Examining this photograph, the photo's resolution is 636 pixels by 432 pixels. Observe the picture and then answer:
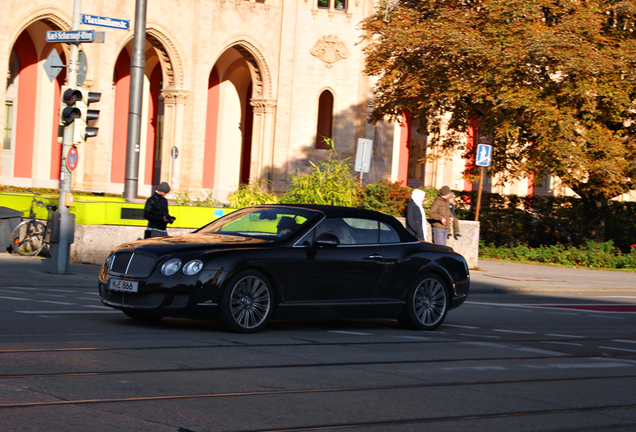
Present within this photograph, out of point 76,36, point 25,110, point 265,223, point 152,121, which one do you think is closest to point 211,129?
point 152,121

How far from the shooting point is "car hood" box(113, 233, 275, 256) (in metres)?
8.72

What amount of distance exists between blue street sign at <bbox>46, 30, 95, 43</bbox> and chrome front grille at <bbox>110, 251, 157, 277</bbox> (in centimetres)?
666

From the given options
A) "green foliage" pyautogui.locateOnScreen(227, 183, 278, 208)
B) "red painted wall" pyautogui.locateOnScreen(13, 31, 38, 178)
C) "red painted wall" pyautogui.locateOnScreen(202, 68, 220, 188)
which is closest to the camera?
"green foliage" pyautogui.locateOnScreen(227, 183, 278, 208)

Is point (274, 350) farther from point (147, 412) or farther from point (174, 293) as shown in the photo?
point (147, 412)

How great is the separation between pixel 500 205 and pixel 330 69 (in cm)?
1379

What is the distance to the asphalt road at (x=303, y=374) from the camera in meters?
5.31

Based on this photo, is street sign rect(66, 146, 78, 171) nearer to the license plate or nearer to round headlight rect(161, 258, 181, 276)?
the license plate

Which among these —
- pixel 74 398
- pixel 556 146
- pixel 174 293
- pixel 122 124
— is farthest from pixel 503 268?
pixel 122 124

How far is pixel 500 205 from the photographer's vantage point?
1140 inches

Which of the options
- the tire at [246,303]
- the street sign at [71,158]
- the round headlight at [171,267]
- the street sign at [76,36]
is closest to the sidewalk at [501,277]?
the street sign at [71,158]

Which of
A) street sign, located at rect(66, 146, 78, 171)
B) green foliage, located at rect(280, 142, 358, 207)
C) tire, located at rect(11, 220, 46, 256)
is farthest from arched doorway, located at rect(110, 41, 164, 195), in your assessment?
street sign, located at rect(66, 146, 78, 171)

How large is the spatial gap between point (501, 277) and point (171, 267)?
41.0 ft

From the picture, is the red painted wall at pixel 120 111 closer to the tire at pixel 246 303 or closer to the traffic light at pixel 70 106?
Result: the traffic light at pixel 70 106

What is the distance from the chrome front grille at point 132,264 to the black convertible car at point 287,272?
10mm
